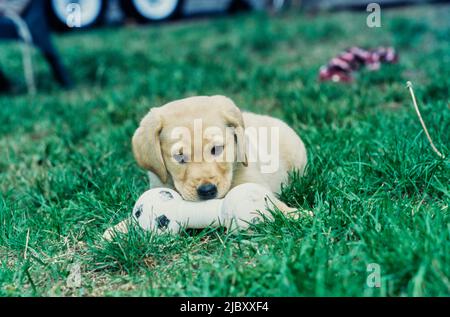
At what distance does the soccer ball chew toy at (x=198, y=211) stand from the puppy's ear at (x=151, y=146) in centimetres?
11

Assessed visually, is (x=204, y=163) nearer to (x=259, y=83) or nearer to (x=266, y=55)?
(x=259, y=83)

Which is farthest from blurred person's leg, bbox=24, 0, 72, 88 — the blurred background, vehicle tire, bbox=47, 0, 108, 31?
vehicle tire, bbox=47, 0, 108, 31

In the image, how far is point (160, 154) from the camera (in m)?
2.99

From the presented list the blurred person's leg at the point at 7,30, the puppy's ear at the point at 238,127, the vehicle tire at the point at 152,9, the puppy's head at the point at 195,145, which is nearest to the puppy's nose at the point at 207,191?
the puppy's head at the point at 195,145

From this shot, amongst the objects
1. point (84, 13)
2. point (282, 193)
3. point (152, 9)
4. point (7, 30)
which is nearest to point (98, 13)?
point (84, 13)

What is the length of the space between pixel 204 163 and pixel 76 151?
1682 mm

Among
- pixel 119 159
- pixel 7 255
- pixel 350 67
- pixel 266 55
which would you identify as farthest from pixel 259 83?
pixel 7 255

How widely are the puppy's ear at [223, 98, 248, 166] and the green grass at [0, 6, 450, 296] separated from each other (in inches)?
13.7

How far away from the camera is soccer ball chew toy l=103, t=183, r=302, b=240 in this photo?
9.48 ft

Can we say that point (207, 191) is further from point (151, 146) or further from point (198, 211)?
point (151, 146)

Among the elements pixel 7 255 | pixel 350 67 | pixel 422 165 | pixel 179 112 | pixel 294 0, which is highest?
pixel 294 0

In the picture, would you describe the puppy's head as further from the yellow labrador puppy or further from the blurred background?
the blurred background

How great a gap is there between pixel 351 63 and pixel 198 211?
3318 mm

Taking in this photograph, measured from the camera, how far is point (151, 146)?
9.89ft
